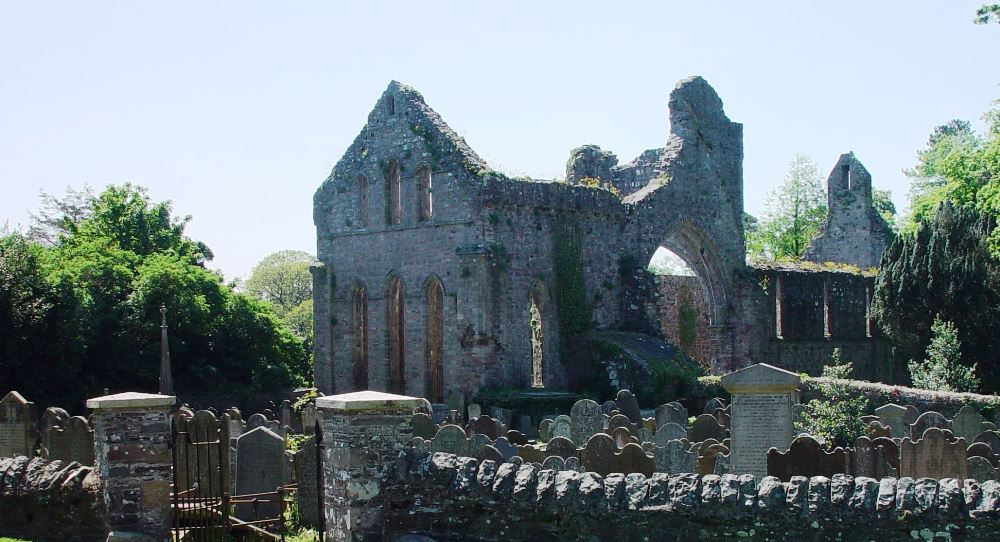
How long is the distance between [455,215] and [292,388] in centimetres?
763

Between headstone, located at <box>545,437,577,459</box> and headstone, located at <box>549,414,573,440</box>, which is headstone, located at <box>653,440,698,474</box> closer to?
headstone, located at <box>545,437,577,459</box>

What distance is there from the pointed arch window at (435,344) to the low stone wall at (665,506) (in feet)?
62.8

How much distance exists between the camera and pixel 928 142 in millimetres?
70000

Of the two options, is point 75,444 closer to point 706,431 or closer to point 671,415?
point 706,431

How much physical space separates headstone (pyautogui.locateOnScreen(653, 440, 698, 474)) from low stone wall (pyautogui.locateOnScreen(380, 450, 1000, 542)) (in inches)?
231

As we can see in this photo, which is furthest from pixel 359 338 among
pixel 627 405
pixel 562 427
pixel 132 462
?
pixel 132 462

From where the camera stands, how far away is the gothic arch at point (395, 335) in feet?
96.5

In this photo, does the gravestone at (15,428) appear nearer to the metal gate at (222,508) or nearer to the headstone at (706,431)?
the metal gate at (222,508)

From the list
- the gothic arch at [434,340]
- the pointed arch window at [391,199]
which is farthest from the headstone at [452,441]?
the pointed arch window at [391,199]

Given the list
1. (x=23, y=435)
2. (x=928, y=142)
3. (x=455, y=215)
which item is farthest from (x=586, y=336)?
(x=928, y=142)

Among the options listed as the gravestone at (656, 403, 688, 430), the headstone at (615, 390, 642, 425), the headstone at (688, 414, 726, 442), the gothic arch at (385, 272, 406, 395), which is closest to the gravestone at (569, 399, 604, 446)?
the gravestone at (656, 403, 688, 430)

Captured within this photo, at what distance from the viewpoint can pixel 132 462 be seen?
1090cm

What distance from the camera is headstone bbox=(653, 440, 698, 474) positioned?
578 inches

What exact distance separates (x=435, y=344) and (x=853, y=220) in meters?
20.0
